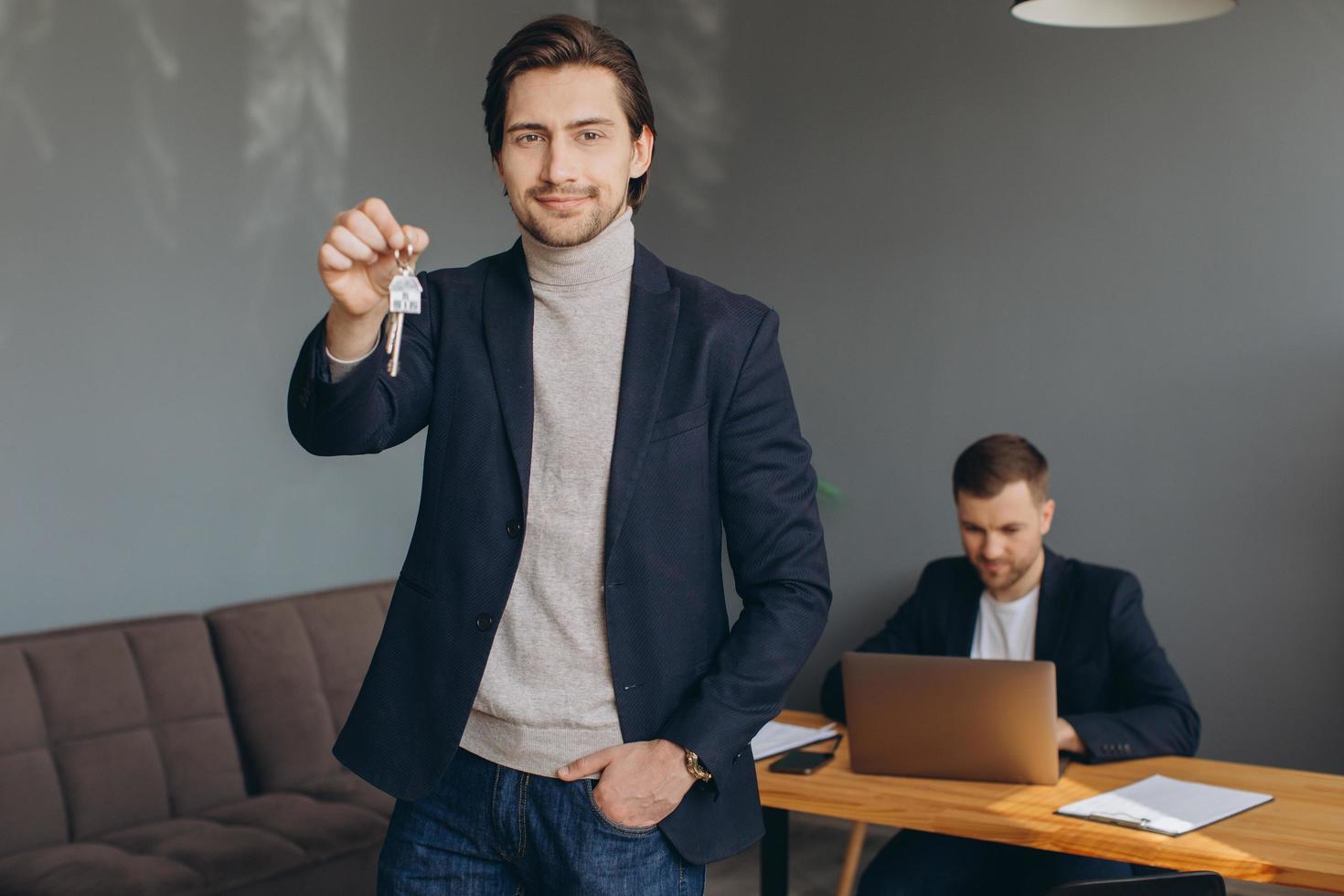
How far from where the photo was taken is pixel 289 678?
3459mm

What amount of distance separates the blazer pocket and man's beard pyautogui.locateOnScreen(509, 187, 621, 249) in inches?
8.1

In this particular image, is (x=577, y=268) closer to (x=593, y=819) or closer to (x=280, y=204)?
(x=593, y=819)

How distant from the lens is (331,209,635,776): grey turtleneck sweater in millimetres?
1404

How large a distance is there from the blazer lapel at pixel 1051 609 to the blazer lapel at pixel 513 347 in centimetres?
186

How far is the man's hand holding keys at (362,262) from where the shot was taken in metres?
1.26

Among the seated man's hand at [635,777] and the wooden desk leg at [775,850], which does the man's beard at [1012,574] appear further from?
the seated man's hand at [635,777]

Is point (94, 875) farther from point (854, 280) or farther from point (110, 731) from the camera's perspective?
point (854, 280)

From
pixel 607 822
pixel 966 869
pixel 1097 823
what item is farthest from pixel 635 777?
pixel 966 869

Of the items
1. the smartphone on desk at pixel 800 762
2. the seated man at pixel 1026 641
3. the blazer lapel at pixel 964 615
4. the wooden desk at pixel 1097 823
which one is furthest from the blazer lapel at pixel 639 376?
the blazer lapel at pixel 964 615

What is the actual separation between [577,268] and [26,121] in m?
2.22

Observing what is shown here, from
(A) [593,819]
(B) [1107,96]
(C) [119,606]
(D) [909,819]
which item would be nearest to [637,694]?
(A) [593,819]

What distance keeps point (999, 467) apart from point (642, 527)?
176cm

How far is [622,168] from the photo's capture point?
57.9 inches

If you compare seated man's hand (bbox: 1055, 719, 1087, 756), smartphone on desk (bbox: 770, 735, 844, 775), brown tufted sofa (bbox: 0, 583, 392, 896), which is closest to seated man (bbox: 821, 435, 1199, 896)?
seated man's hand (bbox: 1055, 719, 1087, 756)
